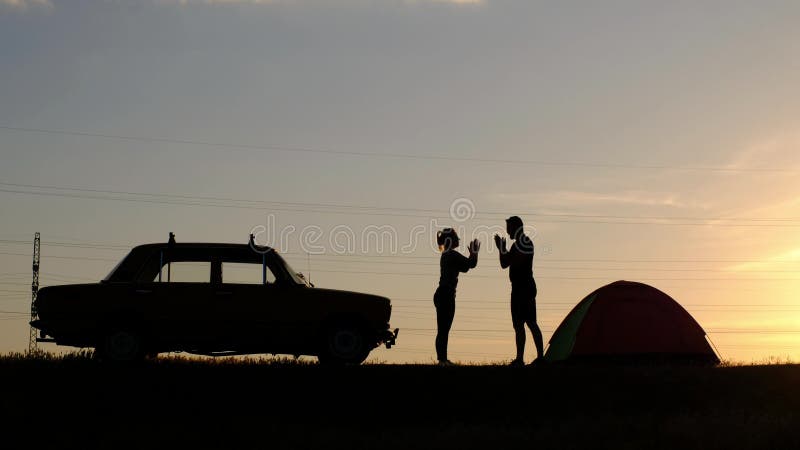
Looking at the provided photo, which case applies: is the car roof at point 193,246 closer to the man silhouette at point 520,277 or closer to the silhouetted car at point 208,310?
the silhouetted car at point 208,310

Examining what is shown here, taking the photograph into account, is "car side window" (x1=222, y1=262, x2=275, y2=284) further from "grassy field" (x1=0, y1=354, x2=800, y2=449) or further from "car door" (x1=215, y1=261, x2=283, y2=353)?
"grassy field" (x1=0, y1=354, x2=800, y2=449)

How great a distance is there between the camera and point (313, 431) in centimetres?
1588

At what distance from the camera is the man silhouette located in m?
20.5

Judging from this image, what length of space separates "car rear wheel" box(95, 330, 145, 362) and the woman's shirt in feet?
18.3

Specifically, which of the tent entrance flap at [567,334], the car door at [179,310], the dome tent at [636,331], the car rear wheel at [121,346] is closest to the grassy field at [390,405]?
the car rear wheel at [121,346]

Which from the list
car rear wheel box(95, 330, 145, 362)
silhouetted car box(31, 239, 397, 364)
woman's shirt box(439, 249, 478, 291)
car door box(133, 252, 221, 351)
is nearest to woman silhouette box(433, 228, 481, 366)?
woman's shirt box(439, 249, 478, 291)

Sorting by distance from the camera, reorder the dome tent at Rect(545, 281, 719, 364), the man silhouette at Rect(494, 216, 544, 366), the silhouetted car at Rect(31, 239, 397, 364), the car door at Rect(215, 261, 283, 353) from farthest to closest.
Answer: the dome tent at Rect(545, 281, 719, 364) → the man silhouette at Rect(494, 216, 544, 366) → the car door at Rect(215, 261, 283, 353) → the silhouetted car at Rect(31, 239, 397, 364)

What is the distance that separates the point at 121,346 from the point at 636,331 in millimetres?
10733

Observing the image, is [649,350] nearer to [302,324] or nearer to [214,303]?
[302,324]

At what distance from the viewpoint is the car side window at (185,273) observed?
19.9 m

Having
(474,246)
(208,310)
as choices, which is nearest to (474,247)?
(474,246)

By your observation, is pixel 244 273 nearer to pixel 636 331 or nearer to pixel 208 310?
pixel 208 310

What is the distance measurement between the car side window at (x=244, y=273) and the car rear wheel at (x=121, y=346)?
186 centimetres

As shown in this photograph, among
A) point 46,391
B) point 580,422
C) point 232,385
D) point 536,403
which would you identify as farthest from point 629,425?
point 46,391
